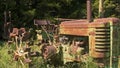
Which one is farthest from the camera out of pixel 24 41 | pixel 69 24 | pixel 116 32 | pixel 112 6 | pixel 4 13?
pixel 112 6

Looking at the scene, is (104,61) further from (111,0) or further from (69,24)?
(111,0)

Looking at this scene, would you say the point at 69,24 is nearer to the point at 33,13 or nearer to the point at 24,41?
the point at 24,41

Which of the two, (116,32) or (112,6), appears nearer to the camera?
(116,32)

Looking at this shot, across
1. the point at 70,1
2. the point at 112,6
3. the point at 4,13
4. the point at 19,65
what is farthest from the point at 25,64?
the point at 112,6

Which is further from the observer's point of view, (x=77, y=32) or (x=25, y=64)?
(x=77, y=32)

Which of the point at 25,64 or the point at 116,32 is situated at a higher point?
the point at 116,32

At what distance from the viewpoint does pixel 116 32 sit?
196 inches

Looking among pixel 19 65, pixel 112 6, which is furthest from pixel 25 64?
pixel 112 6

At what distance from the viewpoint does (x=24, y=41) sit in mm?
5305

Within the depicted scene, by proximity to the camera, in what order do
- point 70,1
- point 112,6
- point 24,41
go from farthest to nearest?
point 112,6, point 70,1, point 24,41

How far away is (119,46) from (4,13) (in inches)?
208

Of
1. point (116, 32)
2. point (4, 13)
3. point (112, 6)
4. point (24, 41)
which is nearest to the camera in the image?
point (116, 32)

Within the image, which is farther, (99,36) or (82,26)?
(82,26)

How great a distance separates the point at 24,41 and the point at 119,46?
136cm
